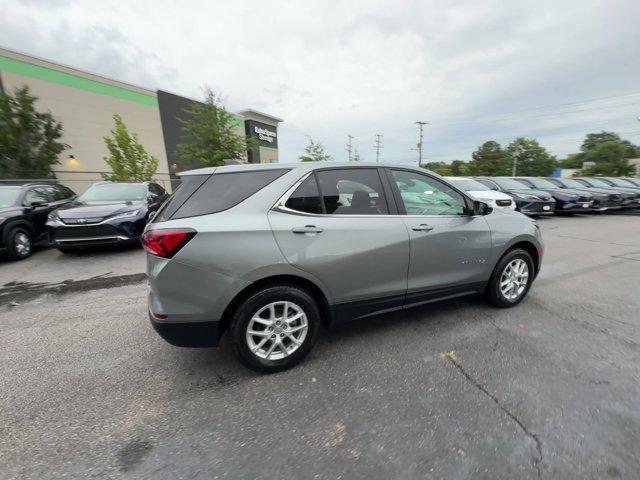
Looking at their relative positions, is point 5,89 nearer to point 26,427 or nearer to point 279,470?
point 26,427

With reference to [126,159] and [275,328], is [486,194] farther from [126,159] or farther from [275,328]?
[126,159]

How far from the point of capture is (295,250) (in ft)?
7.79

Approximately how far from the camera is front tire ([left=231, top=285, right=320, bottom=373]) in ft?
7.61

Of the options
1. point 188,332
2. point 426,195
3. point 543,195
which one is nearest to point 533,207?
point 543,195

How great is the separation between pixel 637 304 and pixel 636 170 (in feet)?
198

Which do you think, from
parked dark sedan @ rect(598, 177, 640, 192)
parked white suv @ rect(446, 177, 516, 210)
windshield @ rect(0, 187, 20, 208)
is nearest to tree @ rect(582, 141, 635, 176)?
parked dark sedan @ rect(598, 177, 640, 192)

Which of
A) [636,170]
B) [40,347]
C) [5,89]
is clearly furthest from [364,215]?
[636,170]

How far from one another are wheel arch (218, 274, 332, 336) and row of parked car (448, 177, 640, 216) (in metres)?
9.00

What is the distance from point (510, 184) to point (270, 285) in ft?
43.5

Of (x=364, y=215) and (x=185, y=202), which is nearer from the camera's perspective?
(x=185, y=202)

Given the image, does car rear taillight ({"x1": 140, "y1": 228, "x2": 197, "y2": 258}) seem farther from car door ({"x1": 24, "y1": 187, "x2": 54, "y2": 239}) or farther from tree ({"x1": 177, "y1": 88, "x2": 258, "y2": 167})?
tree ({"x1": 177, "y1": 88, "x2": 258, "y2": 167})

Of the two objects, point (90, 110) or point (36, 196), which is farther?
point (90, 110)

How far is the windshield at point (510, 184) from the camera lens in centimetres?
1226

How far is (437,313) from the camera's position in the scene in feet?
11.5
